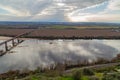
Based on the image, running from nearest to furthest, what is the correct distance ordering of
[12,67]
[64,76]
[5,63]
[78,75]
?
[78,75] → [64,76] → [12,67] → [5,63]

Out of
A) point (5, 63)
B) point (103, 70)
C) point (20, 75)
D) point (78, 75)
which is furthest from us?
point (5, 63)

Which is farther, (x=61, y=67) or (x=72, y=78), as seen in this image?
(x=61, y=67)

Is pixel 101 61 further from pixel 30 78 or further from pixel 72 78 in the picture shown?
pixel 30 78

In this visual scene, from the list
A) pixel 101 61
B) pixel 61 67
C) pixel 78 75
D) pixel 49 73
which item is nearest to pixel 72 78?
pixel 78 75

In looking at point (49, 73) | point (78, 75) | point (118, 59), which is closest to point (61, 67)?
point (49, 73)

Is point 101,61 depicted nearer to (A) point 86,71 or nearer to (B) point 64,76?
(A) point 86,71

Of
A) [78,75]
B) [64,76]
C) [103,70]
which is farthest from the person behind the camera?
[103,70]

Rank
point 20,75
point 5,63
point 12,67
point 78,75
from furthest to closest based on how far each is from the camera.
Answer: point 5,63 → point 12,67 → point 20,75 → point 78,75

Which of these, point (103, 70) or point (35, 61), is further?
point (35, 61)

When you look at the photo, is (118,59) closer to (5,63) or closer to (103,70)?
(103,70)
